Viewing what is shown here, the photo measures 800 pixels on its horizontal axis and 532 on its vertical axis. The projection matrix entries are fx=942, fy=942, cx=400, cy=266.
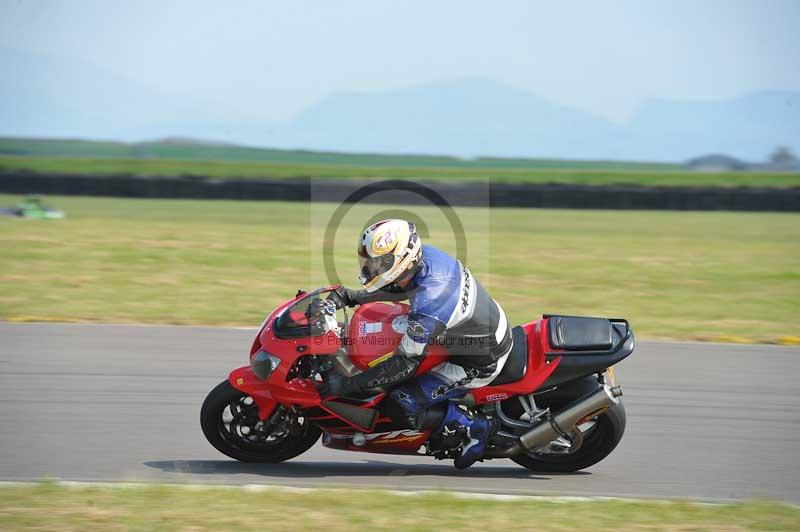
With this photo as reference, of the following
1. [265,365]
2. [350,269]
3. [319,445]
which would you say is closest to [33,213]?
[350,269]

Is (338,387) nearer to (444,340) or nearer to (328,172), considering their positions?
(444,340)

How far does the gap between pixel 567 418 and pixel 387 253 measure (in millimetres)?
1433

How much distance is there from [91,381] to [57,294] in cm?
450

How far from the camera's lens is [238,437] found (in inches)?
225

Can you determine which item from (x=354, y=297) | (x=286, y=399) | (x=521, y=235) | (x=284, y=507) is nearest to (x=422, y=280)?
(x=354, y=297)

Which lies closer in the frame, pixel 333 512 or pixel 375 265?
pixel 333 512

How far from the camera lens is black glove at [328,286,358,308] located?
570 centimetres

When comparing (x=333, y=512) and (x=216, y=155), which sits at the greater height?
(x=216, y=155)

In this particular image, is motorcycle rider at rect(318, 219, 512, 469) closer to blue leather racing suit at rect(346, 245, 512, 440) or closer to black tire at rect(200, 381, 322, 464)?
blue leather racing suit at rect(346, 245, 512, 440)

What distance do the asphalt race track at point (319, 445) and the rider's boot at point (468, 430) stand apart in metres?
0.15

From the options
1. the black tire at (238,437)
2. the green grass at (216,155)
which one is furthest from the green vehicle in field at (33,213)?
the green grass at (216,155)

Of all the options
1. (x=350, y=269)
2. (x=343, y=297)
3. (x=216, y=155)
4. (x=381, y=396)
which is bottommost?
(x=381, y=396)

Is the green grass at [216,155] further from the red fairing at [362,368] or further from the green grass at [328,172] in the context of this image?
the red fairing at [362,368]

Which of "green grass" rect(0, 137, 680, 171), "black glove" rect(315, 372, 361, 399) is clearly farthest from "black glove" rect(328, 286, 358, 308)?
"green grass" rect(0, 137, 680, 171)
